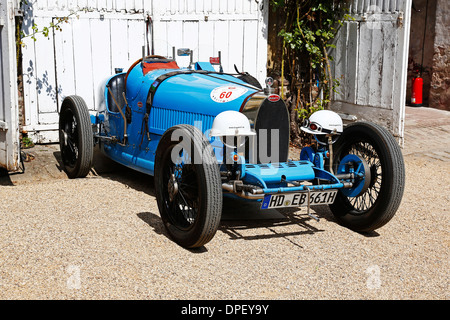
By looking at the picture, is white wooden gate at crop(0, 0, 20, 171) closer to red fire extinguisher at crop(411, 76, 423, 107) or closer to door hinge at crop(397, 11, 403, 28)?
door hinge at crop(397, 11, 403, 28)

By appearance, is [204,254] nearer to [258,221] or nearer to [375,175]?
[258,221]

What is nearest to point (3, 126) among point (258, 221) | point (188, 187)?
point (188, 187)

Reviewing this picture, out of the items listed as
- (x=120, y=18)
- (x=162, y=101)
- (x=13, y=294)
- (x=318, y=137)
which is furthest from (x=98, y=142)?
(x=13, y=294)

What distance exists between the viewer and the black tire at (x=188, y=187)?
4.03 meters

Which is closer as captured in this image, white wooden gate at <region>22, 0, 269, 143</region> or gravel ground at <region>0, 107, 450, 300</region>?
gravel ground at <region>0, 107, 450, 300</region>

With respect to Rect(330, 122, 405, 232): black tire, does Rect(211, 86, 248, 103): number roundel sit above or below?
above

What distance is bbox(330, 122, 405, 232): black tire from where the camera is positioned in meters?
4.50

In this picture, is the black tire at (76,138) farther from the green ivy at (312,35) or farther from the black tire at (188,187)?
the green ivy at (312,35)

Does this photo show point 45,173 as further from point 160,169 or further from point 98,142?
point 160,169

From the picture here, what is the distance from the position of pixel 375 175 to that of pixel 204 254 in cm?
152

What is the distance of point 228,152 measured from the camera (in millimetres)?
4711

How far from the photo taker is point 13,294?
352 cm

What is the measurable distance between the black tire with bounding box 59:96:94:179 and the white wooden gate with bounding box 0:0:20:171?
0.65 m

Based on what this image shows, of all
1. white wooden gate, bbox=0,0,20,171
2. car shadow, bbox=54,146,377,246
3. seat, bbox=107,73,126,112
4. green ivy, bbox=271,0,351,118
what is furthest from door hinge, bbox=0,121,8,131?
green ivy, bbox=271,0,351,118
